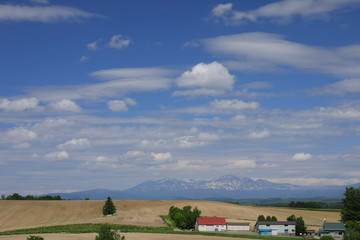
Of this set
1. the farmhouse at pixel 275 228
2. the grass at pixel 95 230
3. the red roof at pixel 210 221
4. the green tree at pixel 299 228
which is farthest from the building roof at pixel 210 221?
the green tree at pixel 299 228

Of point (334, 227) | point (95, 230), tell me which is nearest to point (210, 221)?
point (334, 227)

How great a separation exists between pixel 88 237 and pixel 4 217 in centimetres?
6309

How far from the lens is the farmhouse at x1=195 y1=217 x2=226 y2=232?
130 meters

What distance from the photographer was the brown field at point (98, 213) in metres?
140

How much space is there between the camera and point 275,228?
130 meters

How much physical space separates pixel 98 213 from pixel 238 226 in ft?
182

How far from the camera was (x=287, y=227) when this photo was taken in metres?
132

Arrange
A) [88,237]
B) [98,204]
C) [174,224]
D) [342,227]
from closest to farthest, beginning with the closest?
[88,237] → [342,227] → [174,224] → [98,204]

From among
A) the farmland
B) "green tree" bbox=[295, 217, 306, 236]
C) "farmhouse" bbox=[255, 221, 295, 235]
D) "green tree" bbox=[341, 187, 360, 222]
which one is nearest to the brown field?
the farmland

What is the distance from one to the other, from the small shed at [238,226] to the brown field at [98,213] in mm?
10563

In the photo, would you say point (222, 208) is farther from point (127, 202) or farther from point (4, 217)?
point (4, 217)

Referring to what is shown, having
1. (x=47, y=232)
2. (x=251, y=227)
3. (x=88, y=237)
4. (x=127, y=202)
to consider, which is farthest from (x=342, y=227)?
(x=127, y=202)

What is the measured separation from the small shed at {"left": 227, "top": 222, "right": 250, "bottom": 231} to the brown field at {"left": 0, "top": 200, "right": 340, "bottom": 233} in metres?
10.6

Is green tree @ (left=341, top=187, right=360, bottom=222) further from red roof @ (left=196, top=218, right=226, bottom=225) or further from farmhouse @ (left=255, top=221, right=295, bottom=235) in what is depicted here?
red roof @ (left=196, top=218, right=226, bottom=225)
